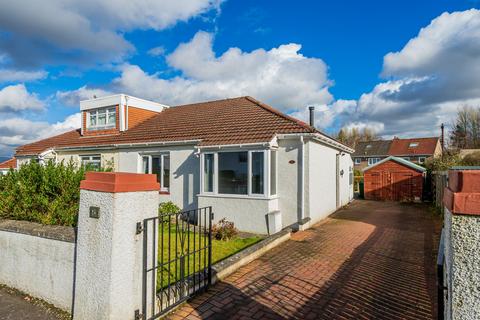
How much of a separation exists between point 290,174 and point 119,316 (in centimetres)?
829

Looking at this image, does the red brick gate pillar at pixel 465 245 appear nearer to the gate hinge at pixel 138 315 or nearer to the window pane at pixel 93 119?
the gate hinge at pixel 138 315

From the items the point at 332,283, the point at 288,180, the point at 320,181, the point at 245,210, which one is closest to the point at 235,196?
the point at 245,210

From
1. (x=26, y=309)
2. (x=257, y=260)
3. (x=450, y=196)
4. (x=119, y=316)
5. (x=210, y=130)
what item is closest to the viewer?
(x=450, y=196)

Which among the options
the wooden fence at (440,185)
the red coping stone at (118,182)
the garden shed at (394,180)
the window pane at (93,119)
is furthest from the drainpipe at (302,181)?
the window pane at (93,119)

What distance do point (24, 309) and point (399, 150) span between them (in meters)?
54.4

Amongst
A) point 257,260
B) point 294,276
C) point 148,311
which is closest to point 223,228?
point 257,260

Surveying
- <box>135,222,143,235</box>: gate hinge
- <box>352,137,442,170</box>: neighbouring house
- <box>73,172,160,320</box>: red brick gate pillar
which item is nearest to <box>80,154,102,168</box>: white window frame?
<box>73,172,160,320</box>: red brick gate pillar

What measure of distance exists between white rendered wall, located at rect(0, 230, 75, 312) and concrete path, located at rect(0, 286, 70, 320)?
0.10 meters

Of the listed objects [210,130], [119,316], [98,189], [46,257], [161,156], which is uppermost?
[210,130]

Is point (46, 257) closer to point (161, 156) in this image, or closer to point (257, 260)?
point (257, 260)

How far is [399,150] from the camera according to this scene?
1943 inches

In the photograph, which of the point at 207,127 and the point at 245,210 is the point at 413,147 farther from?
the point at 245,210

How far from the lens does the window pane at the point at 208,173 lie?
1195cm

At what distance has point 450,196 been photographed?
177 cm
